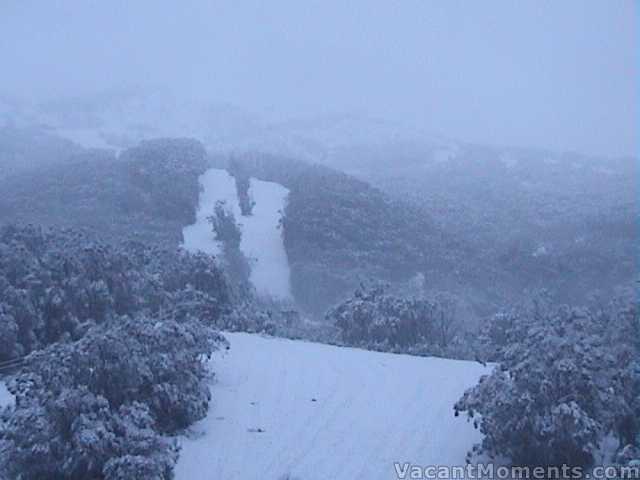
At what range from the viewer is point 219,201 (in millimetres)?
36844

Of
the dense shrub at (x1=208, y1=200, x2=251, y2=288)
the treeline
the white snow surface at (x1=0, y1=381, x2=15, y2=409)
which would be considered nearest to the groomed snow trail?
the treeline

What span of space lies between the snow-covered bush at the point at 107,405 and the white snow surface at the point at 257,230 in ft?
57.5

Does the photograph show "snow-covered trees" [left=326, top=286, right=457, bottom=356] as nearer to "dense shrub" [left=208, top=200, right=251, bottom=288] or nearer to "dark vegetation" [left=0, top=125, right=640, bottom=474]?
"dark vegetation" [left=0, top=125, right=640, bottom=474]

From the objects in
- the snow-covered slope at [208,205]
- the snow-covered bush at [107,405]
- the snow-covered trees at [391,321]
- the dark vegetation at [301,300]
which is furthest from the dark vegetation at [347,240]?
the snow-covered bush at [107,405]

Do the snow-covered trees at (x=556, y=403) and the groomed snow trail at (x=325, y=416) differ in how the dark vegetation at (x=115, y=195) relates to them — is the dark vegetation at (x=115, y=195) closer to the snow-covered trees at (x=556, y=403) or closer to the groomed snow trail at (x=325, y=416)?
the groomed snow trail at (x=325, y=416)

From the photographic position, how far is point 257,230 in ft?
116

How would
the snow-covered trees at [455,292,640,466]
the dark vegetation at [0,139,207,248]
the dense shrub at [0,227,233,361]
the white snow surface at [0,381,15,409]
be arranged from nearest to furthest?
1. the snow-covered trees at [455,292,640,466]
2. the white snow surface at [0,381,15,409]
3. the dense shrub at [0,227,233,361]
4. the dark vegetation at [0,139,207,248]

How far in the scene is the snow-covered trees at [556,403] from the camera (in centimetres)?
909

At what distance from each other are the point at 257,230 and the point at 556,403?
2695cm

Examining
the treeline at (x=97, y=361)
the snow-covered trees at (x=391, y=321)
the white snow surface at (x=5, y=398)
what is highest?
the treeline at (x=97, y=361)

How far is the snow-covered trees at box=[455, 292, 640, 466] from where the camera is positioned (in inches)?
358

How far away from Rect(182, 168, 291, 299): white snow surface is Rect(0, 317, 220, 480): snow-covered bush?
1753cm

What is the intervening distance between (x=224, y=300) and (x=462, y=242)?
61.7ft

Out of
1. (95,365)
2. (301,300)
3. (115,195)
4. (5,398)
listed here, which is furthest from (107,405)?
(115,195)
